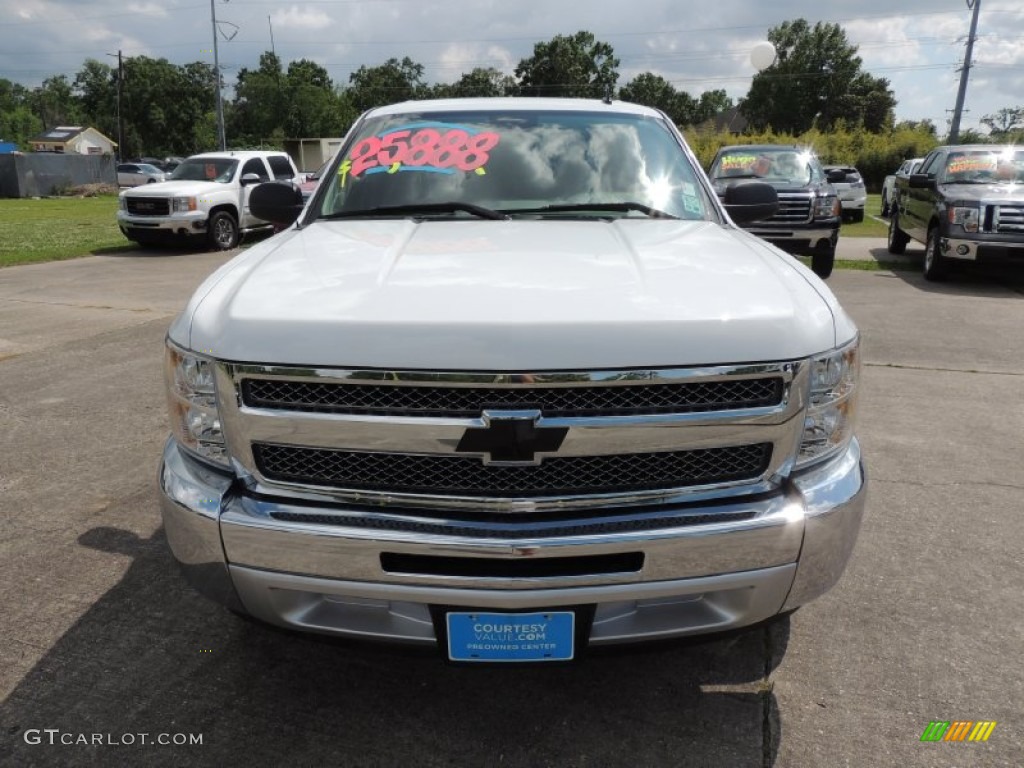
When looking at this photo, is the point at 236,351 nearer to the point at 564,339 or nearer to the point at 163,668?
the point at 564,339

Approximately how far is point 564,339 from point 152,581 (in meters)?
2.14

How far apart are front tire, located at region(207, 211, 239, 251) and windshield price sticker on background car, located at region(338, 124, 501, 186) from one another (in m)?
12.1

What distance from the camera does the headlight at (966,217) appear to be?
1029 centimetres

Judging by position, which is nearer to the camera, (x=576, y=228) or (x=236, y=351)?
(x=236, y=351)

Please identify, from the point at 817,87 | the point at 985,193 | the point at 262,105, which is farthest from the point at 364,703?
the point at 262,105

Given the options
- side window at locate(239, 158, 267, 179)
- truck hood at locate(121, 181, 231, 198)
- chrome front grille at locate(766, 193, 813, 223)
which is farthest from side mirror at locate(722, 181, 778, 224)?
side window at locate(239, 158, 267, 179)

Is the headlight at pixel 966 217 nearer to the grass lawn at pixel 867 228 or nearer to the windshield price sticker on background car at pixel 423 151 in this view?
the grass lawn at pixel 867 228

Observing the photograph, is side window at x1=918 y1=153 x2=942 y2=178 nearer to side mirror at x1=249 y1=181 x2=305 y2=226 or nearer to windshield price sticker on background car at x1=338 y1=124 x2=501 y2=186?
windshield price sticker on background car at x1=338 y1=124 x2=501 y2=186

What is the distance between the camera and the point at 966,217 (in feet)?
34.0

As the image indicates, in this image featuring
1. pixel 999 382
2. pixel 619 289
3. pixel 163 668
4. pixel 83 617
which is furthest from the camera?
pixel 999 382

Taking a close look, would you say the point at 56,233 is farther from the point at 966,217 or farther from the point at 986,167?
the point at 986,167

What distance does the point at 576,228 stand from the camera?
2912mm

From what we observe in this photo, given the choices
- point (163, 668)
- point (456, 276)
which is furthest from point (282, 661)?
point (456, 276)

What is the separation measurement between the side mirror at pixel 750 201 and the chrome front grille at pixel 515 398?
2112mm
